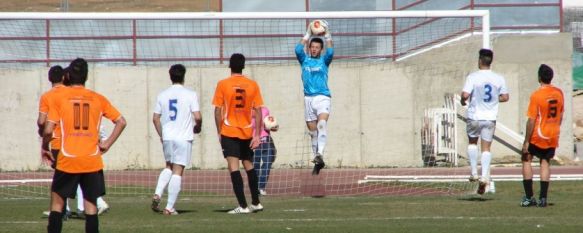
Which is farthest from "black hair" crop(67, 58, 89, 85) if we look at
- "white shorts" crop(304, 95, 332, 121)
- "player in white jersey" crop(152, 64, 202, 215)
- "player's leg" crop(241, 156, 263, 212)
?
"white shorts" crop(304, 95, 332, 121)

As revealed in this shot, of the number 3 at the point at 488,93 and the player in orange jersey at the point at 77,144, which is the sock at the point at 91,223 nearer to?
the player in orange jersey at the point at 77,144

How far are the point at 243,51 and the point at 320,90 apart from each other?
9377 mm

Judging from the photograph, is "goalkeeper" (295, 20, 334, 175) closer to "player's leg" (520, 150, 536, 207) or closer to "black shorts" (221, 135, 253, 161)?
"black shorts" (221, 135, 253, 161)

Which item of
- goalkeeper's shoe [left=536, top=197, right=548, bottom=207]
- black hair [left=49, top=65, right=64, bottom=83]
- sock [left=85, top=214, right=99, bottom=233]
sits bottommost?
goalkeeper's shoe [left=536, top=197, right=548, bottom=207]

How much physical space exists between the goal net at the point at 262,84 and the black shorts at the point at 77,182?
12527 millimetres

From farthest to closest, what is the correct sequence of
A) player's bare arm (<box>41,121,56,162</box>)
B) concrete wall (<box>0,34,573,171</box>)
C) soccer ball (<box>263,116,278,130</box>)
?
1. concrete wall (<box>0,34,573,171</box>)
2. soccer ball (<box>263,116,278,130</box>)
3. player's bare arm (<box>41,121,56,162</box>)

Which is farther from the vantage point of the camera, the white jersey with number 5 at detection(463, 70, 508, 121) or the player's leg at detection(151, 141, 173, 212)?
the white jersey with number 5 at detection(463, 70, 508, 121)

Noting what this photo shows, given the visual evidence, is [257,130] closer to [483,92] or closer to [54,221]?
[483,92]

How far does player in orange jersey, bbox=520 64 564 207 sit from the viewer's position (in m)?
14.2

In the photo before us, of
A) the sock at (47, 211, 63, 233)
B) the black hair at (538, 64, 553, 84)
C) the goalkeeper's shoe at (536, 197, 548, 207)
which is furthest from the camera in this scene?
the goalkeeper's shoe at (536, 197, 548, 207)

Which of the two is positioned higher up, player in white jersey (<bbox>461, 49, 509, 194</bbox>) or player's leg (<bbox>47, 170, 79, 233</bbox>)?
player in white jersey (<bbox>461, 49, 509, 194</bbox>)

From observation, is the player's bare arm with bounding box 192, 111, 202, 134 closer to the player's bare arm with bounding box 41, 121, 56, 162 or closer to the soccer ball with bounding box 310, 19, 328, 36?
the soccer ball with bounding box 310, 19, 328, 36

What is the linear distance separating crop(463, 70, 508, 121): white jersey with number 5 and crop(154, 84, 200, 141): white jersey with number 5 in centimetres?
408

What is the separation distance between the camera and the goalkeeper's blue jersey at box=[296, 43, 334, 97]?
52.5 ft
